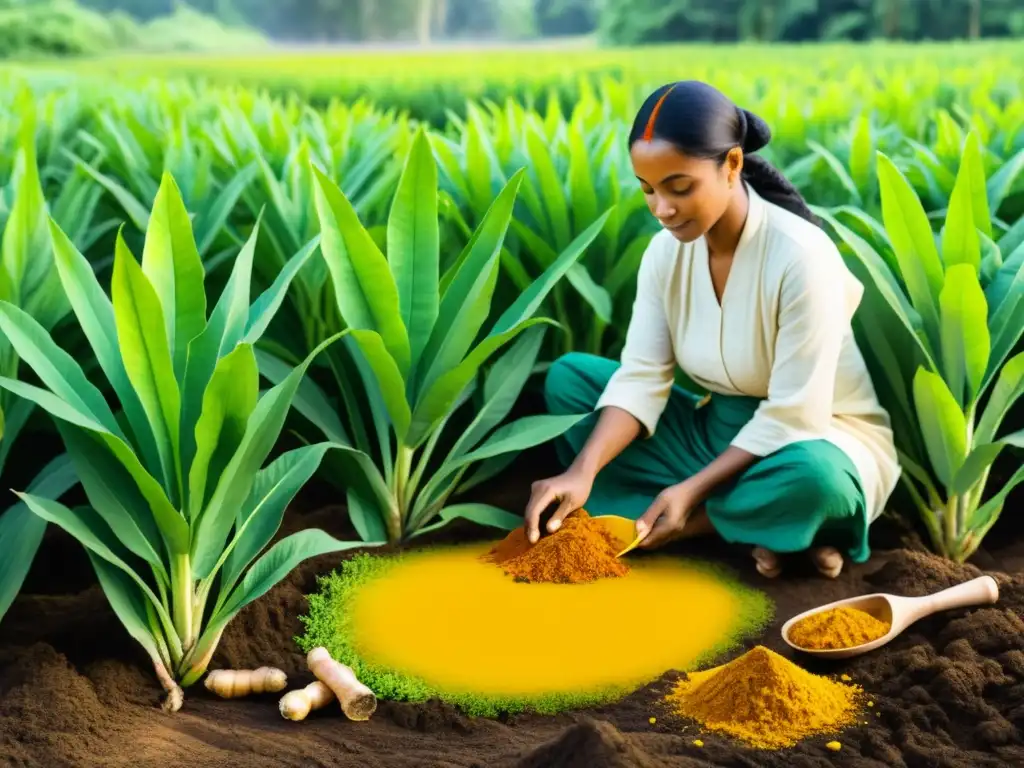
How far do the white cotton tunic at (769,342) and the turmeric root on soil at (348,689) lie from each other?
102 cm

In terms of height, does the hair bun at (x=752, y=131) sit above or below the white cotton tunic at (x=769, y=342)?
above

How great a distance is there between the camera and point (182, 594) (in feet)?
7.44

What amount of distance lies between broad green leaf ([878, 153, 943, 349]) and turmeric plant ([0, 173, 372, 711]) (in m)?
1.35

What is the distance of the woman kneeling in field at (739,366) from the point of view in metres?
2.49

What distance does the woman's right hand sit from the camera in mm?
2703

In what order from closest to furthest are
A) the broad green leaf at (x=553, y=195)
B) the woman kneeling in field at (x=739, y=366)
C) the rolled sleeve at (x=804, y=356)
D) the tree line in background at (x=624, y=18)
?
the woman kneeling in field at (x=739, y=366) < the rolled sleeve at (x=804, y=356) < the broad green leaf at (x=553, y=195) < the tree line in background at (x=624, y=18)

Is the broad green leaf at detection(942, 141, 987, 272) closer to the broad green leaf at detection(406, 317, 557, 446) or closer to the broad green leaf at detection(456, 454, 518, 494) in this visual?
the broad green leaf at detection(406, 317, 557, 446)

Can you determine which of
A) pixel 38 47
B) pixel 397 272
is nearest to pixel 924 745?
pixel 397 272

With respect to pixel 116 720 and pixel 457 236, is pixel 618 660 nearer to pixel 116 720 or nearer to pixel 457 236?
pixel 116 720

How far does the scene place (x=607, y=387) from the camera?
9.68 ft

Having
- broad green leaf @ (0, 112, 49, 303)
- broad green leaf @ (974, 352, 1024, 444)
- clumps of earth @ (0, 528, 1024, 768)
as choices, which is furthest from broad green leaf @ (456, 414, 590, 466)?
broad green leaf @ (0, 112, 49, 303)

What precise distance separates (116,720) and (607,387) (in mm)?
1376

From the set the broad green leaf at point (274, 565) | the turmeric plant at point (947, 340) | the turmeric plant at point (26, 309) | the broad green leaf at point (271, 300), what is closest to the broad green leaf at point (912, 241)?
the turmeric plant at point (947, 340)

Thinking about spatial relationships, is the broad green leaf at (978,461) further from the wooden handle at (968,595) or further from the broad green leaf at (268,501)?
the broad green leaf at (268,501)
